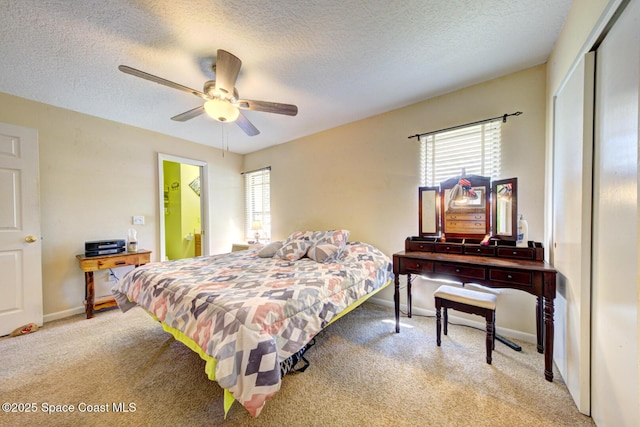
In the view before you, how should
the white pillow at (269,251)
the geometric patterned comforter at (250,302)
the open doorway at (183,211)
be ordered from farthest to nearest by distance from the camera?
the open doorway at (183,211) → the white pillow at (269,251) → the geometric patterned comforter at (250,302)

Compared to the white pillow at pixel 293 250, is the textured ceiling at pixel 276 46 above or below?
above

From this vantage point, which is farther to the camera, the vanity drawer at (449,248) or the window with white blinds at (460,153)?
the window with white blinds at (460,153)

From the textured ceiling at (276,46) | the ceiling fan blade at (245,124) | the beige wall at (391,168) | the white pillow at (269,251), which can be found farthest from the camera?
the white pillow at (269,251)

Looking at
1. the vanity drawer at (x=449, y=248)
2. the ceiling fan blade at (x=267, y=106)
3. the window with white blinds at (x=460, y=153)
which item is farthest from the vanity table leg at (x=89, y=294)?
the window with white blinds at (x=460, y=153)

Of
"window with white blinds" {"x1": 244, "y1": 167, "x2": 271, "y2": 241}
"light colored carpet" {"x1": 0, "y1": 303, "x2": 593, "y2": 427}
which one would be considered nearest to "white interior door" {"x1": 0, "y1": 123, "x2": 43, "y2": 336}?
"light colored carpet" {"x1": 0, "y1": 303, "x2": 593, "y2": 427}

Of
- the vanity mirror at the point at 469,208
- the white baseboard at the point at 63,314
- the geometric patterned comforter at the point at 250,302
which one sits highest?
the vanity mirror at the point at 469,208

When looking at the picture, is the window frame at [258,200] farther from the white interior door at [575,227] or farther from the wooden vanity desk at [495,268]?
the white interior door at [575,227]

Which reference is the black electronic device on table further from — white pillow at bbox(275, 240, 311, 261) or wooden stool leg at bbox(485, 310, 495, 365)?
wooden stool leg at bbox(485, 310, 495, 365)

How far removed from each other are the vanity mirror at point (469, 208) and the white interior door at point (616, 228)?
734 millimetres

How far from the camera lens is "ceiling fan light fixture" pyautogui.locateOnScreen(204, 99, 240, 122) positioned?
6.15 ft

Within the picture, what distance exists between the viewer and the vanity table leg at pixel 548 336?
1.54 meters

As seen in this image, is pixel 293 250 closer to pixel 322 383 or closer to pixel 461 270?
pixel 322 383

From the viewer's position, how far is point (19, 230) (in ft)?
7.73

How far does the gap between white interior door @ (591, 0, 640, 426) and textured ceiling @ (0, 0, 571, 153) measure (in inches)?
28.6
